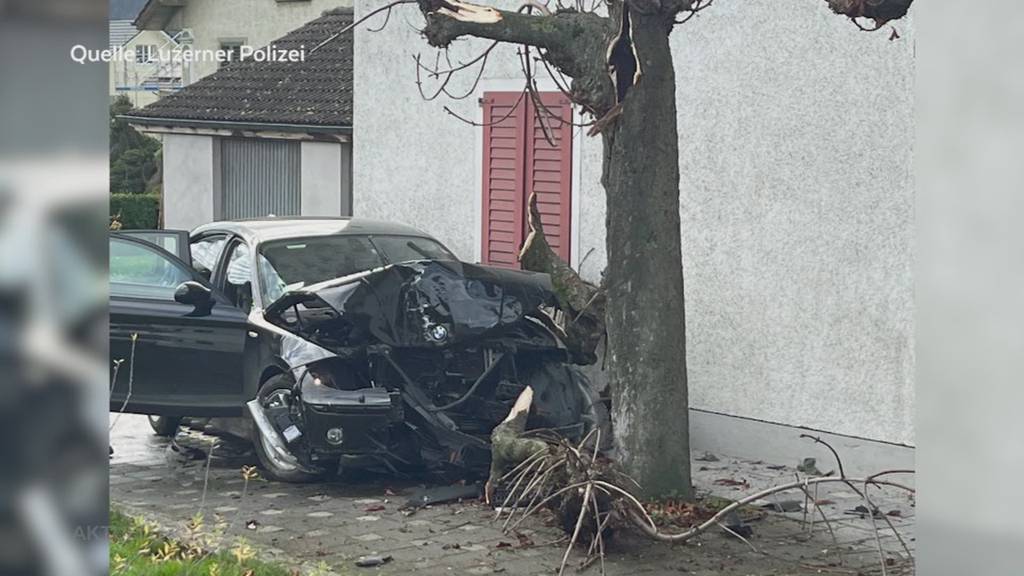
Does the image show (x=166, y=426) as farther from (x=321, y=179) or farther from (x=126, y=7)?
(x=126, y=7)

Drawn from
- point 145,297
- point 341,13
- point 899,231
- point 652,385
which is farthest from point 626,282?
point 341,13

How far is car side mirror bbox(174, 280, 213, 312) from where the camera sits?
992 centimetres

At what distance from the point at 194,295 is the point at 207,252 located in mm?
1277

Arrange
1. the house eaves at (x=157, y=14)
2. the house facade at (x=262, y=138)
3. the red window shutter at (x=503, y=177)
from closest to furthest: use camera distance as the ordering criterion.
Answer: the red window shutter at (x=503, y=177)
the house facade at (x=262, y=138)
the house eaves at (x=157, y=14)

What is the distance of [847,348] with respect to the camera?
390 inches

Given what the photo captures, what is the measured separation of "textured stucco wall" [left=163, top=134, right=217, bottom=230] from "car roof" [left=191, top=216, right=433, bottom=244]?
24.9 ft

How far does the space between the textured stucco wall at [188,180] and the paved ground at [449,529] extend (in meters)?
8.78

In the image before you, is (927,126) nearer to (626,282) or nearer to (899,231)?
(626,282)

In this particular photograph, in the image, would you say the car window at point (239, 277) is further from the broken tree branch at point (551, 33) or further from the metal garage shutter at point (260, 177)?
the metal garage shutter at point (260, 177)

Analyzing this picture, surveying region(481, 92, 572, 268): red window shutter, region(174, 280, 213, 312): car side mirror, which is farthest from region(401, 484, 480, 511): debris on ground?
region(481, 92, 572, 268): red window shutter

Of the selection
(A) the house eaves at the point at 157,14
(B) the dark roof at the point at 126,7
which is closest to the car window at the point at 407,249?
(A) the house eaves at the point at 157,14

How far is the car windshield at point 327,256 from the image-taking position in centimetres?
1041

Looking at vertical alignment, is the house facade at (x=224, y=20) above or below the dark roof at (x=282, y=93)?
above

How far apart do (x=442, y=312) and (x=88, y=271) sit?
25.7ft
